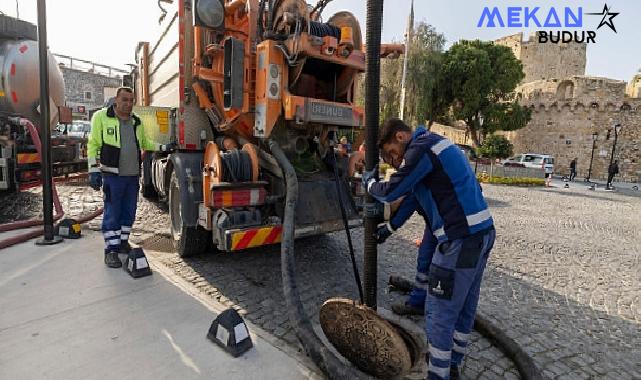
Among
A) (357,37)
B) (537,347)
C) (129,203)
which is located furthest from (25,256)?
(537,347)

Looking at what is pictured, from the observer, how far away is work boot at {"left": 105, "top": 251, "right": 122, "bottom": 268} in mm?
3834

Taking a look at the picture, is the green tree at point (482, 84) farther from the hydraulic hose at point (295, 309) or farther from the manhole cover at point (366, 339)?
the manhole cover at point (366, 339)

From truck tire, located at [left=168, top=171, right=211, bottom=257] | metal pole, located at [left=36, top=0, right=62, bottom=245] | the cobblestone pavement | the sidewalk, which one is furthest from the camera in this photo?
metal pole, located at [left=36, top=0, right=62, bottom=245]

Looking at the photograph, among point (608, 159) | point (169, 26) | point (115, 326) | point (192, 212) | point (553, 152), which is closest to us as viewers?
point (115, 326)

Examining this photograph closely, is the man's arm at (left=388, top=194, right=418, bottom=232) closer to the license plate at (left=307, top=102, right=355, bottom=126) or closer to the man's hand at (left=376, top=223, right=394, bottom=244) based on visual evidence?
the man's hand at (left=376, top=223, right=394, bottom=244)

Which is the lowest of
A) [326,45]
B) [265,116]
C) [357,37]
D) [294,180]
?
[294,180]

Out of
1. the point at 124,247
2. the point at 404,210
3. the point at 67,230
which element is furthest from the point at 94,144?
the point at 404,210

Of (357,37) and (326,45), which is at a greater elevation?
(357,37)

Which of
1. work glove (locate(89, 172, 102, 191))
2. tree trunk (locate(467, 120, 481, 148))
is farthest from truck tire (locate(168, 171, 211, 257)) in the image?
tree trunk (locate(467, 120, 481, 148))

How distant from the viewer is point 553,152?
1099 inches

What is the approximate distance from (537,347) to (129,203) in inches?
154

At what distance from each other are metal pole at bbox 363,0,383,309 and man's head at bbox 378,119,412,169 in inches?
2.2

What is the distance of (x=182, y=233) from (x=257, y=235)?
108 cm

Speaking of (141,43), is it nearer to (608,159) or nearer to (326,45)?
A: (326,45)
